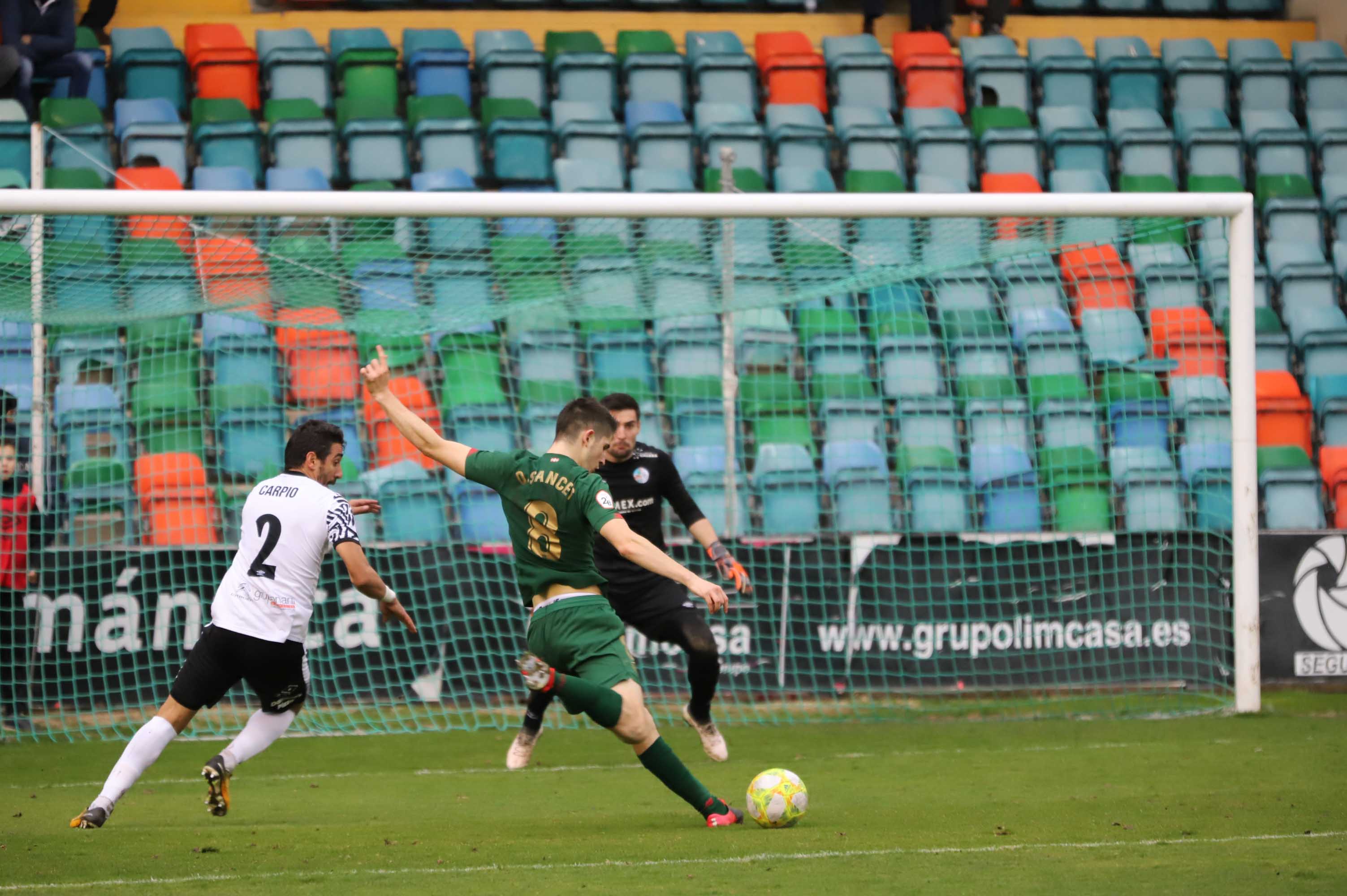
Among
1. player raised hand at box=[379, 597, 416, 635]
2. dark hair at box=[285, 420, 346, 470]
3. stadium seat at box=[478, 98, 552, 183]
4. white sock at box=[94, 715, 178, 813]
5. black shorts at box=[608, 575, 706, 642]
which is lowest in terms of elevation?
white sock at box=[94, 715, 178, 813]

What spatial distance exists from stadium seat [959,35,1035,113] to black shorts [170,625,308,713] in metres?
10.6

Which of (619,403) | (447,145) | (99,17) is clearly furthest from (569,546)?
(99,17)

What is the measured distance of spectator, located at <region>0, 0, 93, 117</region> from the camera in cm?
1188

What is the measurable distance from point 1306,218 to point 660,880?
1131 cm

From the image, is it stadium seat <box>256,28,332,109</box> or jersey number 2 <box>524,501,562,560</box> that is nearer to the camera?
jersey number 2 <box>524,501,562,560</box>

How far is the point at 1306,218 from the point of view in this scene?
13.3 metres

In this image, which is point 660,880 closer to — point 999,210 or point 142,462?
point 999,210

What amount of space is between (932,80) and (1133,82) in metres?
2.17

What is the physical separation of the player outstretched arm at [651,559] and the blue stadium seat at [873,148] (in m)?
8.58

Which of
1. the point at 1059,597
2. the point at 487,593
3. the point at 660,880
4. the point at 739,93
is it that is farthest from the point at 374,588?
the point at 739,93

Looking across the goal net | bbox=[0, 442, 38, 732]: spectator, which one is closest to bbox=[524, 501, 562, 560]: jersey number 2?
the goal net

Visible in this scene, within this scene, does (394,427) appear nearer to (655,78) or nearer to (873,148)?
(655,78)

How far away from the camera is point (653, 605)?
763 centimetres

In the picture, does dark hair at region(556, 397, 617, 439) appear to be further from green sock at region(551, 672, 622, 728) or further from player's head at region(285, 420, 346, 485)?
player's head at region(285, 420, 346, 485)
